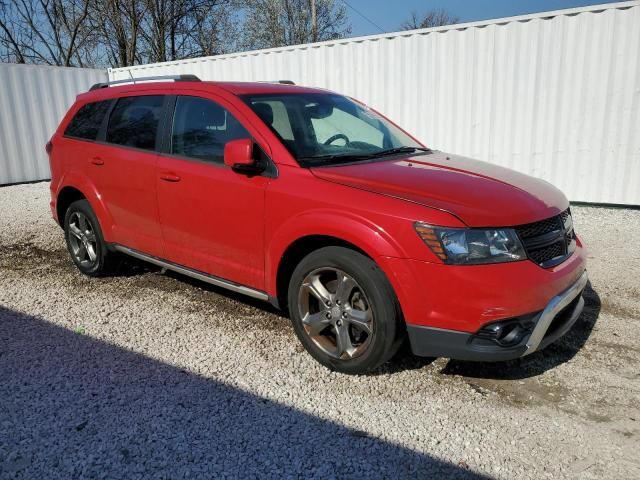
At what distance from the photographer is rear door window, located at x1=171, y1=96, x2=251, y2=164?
3.80 meters

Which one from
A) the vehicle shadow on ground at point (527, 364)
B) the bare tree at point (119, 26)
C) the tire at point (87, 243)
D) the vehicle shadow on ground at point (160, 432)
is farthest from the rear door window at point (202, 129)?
the bare tree at point (119, 26)

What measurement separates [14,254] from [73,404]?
4193mm

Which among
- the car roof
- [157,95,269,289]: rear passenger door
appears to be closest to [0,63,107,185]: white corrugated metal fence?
the car roof

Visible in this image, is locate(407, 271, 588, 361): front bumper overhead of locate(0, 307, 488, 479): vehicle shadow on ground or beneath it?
overhead

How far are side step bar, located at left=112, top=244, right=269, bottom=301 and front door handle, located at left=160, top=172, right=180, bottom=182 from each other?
71 cm

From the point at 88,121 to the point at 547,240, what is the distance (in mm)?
4222

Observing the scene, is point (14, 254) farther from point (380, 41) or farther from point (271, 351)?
point (380, 41)

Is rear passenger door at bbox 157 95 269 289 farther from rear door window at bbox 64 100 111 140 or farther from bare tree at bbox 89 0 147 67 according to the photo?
bare tree at bbox 89 0 147 67

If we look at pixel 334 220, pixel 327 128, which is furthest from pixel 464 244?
pixel 327 128

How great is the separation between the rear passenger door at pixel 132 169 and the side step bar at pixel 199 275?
0.06m

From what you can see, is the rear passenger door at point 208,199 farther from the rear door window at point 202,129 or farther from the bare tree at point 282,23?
the bare tree at point 282,23

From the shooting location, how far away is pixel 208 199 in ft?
12.5

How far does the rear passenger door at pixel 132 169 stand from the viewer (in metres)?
4.33

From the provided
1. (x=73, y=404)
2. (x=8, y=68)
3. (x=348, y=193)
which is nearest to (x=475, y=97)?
(x=348, y=193)
